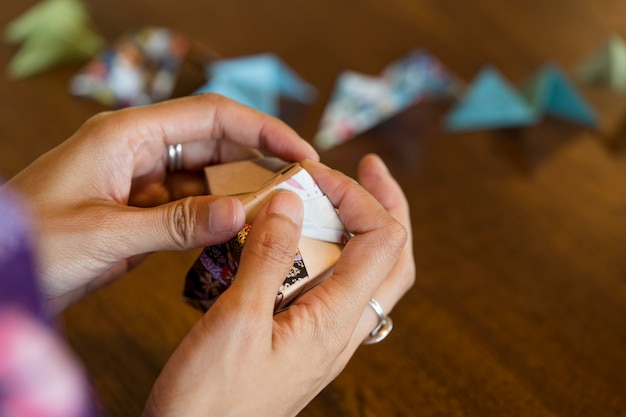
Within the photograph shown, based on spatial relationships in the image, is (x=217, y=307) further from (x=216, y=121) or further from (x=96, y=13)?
(x=96, y=13)

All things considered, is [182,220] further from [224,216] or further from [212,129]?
[212,129]

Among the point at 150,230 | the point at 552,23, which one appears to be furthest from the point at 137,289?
the point at 552,23

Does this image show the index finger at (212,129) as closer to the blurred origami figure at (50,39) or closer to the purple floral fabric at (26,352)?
the purple floral fabric at (26,352)

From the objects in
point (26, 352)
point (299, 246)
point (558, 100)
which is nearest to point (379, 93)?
point (558, 100)

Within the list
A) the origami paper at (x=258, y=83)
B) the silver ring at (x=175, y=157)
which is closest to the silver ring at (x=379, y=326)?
→ the silver ring at (x=175, y=157)

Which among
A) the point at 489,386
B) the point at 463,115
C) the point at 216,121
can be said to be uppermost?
the point at 216,121

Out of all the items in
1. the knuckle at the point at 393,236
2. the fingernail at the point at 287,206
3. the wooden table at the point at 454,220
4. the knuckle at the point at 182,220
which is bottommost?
the wooden table at the point at 454,220
